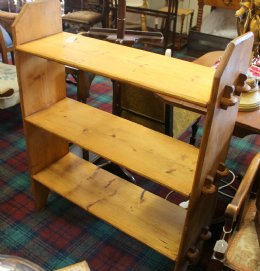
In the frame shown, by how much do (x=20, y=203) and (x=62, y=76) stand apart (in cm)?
81

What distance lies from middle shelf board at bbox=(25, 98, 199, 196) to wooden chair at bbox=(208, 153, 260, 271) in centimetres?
19

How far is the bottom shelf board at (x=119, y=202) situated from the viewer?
1.50 meters

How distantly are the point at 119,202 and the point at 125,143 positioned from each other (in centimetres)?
35

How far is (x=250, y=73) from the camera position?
1.64m

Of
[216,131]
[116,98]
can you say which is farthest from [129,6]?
[216,131]

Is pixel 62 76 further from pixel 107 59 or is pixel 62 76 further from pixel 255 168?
pixel 255 168

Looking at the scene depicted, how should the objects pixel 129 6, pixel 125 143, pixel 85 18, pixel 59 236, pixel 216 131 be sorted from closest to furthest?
1. pixel 216 131
2. pixel 125 143
3. pixel 59 236
4. pixel 85 18
5. pixel 129 6

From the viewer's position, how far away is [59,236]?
5.96ft

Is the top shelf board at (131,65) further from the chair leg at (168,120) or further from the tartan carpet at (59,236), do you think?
the tartan carpet at (59,236)

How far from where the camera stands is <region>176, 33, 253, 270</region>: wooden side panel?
98 cm

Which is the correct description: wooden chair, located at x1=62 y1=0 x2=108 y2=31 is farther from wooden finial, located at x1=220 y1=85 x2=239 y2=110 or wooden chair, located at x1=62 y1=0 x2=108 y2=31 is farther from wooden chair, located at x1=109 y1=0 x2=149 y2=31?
wooden finial, located at x1=220 y1=85 x2=239 y2=110

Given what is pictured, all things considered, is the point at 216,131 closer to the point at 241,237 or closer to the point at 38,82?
the point at 241,237

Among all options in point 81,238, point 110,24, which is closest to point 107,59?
point 81,238

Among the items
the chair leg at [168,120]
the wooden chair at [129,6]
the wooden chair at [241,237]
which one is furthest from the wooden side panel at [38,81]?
the wooden chair at [129,6]
